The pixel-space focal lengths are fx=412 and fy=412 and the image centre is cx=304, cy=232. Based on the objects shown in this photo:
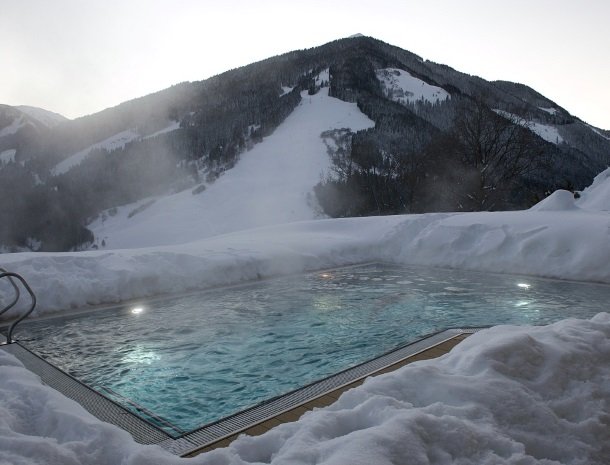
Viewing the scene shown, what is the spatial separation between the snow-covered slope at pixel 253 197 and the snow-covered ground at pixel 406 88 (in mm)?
12613

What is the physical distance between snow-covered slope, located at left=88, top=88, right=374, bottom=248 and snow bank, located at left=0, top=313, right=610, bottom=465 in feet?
131

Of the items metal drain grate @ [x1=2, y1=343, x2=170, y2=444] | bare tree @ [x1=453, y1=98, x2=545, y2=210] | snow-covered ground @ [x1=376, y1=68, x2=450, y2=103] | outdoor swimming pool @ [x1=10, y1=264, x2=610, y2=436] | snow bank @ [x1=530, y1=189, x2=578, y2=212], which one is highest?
snow-covered ground @ [x1=376, y1=68, x2=450, y2=103]

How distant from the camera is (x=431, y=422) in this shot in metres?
1.89

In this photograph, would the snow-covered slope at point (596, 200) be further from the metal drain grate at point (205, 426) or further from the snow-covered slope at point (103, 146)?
the snow-covered slope at point (103, 146)

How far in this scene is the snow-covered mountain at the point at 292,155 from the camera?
1099 inches

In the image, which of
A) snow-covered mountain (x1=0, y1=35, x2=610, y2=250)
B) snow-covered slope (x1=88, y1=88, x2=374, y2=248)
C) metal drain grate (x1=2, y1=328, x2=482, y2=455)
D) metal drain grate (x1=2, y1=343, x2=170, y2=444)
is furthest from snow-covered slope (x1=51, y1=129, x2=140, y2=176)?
metal drain grate (x1=2, y1=328, x2=482, y2=455)

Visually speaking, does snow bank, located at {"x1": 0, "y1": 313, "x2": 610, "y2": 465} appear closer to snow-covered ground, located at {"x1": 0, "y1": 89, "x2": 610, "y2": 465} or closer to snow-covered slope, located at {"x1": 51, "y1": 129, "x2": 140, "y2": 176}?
snow-covered ground, located at {"x1": 0, "y1": 89, "x2": 610, "y2": 465}

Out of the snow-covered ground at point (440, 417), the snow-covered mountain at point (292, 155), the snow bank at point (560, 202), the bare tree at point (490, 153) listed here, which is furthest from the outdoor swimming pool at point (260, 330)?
the snow-covered mountain at point (292, 155)

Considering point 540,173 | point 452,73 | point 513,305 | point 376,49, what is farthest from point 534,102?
point 513,305

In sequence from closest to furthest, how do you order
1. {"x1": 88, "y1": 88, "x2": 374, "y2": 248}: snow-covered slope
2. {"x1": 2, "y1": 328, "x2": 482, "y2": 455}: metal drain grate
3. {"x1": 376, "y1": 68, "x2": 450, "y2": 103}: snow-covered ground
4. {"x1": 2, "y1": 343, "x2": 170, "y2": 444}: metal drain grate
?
{"x1": 2, "y1": 328, "x2": 482, "y2": 455}: metal drain grate
{"x1": 2, "y1": 343, "x2": 170, "y2": 444}: metal drain grate
{"x1": 88, "y1": 88, "x2": 374, "y2": 248}: snow-covered slope
{"x1": 376, "y1": 68, "x2": 450, "y2": 103}: snow-covered ground

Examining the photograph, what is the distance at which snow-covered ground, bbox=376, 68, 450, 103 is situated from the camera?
76562 millimetres

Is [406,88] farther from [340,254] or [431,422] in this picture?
[431,422]

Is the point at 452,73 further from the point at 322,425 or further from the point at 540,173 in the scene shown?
the point at 322,425

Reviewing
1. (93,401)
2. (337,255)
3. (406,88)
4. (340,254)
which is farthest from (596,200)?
(406,88)
